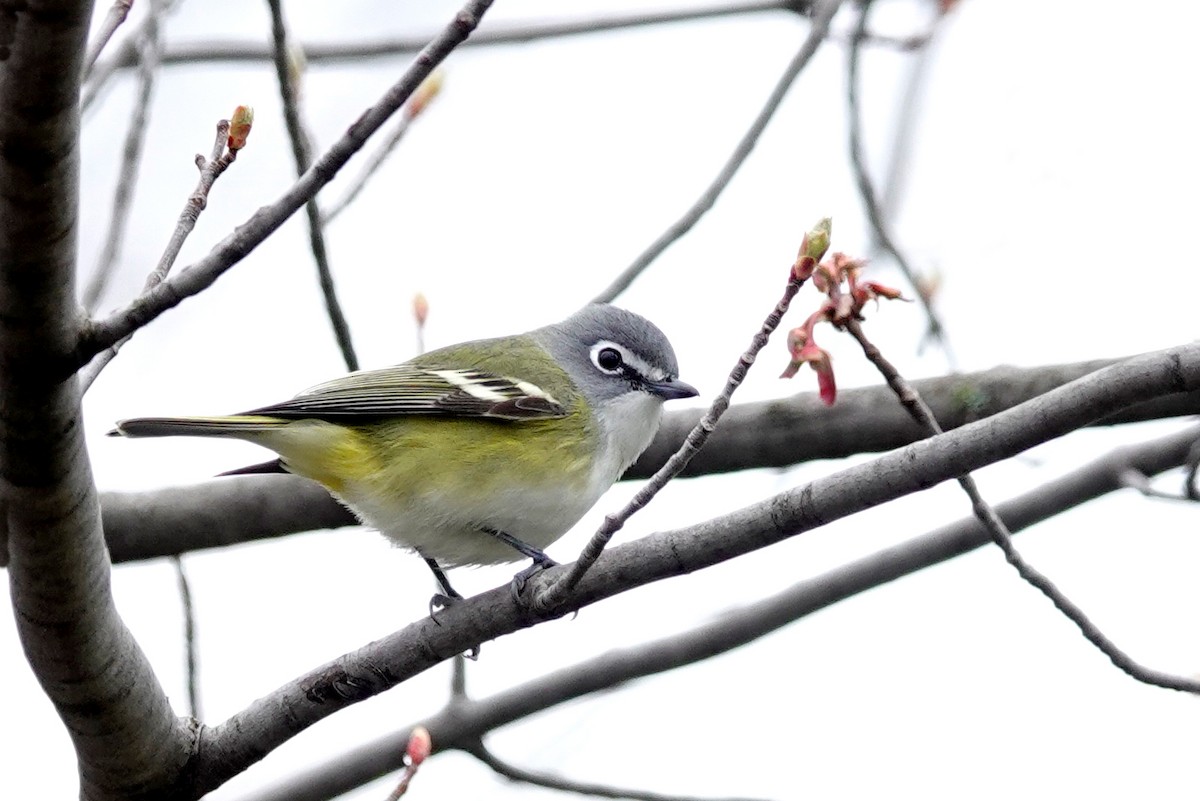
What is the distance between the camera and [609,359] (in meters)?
5.56

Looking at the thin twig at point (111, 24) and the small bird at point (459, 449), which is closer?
the thin twig at point (111, 24)

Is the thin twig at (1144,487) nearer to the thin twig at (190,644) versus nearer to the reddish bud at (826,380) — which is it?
the reddish bud at (826,380)

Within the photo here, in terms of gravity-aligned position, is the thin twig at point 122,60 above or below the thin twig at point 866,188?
above

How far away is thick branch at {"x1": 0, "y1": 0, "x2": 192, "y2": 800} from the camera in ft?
7.35

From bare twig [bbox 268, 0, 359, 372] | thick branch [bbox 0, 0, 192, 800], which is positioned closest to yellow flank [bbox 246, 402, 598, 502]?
bare twig [bbox 268, 0, 359, 372]

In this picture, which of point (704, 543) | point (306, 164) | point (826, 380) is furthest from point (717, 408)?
point (306, 164)

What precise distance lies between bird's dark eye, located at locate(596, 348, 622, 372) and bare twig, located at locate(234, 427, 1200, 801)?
1149mm

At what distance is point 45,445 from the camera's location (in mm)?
2641

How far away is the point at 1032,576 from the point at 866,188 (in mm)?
2471

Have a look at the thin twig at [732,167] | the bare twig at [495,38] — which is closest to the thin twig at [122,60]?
the bare twig at [495,38]

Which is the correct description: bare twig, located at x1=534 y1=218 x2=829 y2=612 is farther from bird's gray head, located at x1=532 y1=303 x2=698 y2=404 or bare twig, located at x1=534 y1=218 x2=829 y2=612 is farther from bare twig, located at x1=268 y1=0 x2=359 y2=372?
bird's gray head, located at x1=532 y1=303 x2=698 y2=404

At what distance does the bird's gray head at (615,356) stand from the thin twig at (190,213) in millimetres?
2242

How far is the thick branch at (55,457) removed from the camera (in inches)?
88.2

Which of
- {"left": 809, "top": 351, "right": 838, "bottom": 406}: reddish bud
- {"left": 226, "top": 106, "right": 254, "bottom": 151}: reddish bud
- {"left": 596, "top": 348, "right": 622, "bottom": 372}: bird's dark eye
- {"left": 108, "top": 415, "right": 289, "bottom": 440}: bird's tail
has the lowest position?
{"left": 596, "top": 348, "right": 622, "bottom": 372}: bird's dark eye
